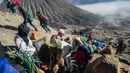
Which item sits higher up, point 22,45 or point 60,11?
point 22,45

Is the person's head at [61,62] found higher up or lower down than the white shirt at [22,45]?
lower down

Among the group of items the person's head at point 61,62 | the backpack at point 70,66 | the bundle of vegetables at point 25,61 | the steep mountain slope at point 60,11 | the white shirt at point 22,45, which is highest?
the white shirt at point 22,45

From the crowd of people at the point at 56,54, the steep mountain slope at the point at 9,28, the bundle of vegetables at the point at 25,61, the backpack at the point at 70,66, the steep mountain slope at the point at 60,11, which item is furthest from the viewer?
the steep mountain slope at the point at 60,11

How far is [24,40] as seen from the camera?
8508mm

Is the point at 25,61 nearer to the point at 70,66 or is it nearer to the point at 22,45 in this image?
the point at 22,45

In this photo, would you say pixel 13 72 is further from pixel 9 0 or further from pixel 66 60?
pixel 9 0

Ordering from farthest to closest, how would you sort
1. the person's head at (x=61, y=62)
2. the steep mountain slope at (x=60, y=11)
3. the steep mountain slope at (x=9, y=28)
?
1. the steep mountain slope at (x=60, y=11)
2. the steep mountain slope at (x=9, y=28)
3. the person's head at (x=61, y=62)

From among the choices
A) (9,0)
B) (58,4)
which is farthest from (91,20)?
(9,0)

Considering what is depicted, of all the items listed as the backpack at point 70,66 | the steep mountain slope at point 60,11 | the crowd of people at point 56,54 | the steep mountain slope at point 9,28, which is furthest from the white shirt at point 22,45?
the steep mountain slope at point 60,11

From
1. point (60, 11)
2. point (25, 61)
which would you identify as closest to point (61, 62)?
point (25, 61)

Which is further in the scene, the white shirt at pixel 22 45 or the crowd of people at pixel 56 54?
the white shirt at pixel 22 45

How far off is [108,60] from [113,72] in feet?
1.15

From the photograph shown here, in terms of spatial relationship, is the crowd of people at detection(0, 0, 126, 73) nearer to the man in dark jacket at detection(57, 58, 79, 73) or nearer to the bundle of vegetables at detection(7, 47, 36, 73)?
the man in dark jacket at detection(57, 58, 79, 73)

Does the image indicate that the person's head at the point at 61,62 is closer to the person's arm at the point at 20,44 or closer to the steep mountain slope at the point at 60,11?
the person's arm at the point at 20,44
